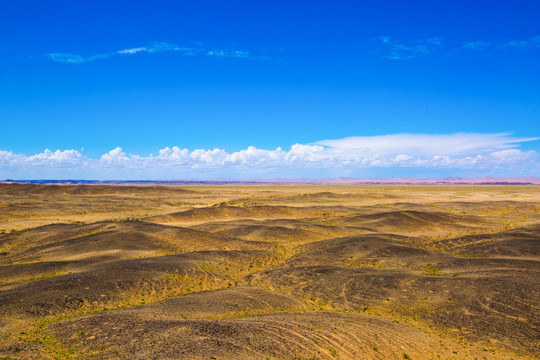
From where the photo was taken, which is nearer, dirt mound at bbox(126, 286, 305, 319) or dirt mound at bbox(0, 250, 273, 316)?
dirt mound at bbox(126, 286, 305, 319)

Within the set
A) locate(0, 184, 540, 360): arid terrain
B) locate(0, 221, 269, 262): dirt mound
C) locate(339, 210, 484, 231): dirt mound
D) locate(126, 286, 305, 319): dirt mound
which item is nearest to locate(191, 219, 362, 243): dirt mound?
locate(0, 184, 540, 360): arid terrain

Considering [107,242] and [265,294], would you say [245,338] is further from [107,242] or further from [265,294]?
[107,242]

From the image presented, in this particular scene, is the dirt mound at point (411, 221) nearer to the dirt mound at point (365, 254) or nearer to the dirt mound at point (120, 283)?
the dirt mound at point (365, 254)

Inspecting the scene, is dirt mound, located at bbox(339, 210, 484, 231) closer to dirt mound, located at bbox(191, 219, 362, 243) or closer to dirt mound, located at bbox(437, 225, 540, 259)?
dirt mound, located at bbox(191, 219, 362, 243)

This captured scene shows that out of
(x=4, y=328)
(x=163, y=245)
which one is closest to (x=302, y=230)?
(x=163, y=245)

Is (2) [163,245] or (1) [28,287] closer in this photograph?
(1) [28,287]

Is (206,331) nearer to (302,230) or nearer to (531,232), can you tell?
(302,230)

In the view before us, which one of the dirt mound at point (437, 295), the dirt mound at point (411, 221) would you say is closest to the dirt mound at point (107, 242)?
the dirt mound at point (437, 295)
